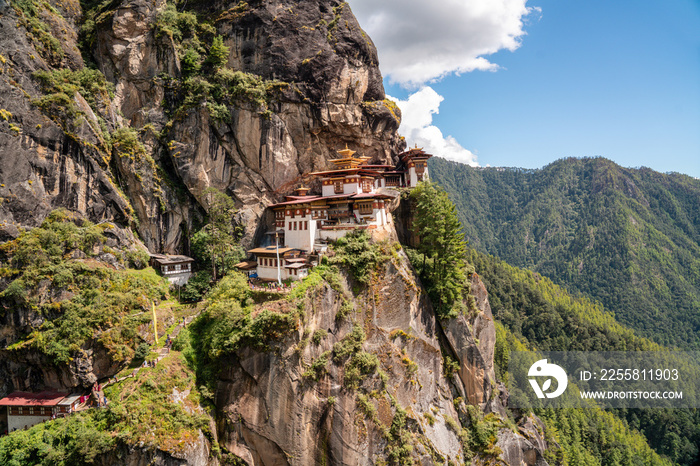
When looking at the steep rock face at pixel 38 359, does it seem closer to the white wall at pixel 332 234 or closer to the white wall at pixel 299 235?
the white wall at pixel 299 235

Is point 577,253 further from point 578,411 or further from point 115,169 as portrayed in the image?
point 115,169

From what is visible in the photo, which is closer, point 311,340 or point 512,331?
point 311,340

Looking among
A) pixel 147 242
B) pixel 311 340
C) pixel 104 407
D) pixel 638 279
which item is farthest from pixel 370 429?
pixel 638 279

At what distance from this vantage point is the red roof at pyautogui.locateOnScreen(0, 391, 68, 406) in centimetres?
2492

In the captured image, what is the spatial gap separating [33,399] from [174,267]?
15511 mm

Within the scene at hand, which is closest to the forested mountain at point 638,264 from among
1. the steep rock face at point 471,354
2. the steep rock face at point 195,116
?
the steep rock face at point 471,354

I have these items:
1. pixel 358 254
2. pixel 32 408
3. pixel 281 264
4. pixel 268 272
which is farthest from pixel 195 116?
pixel 32 408

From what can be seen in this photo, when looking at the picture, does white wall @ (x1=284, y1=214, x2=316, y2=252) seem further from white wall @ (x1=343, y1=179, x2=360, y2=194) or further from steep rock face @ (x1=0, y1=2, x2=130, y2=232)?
steep rock face @ (x1=0, y1=2, x2=130, y2=232)

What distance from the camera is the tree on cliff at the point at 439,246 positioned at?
123 ft

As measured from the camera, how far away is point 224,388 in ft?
90.8

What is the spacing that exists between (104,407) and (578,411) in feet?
253

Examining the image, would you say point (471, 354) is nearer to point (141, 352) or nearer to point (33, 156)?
point (141, 352)

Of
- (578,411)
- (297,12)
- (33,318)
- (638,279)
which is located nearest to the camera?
(33,318)

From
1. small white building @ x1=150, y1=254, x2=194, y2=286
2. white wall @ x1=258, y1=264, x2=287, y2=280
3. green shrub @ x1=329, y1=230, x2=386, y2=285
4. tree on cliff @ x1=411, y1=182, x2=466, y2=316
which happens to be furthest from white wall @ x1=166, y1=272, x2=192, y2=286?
tree on cliff @ x1=411, y1=182, x2=466, y2=316
